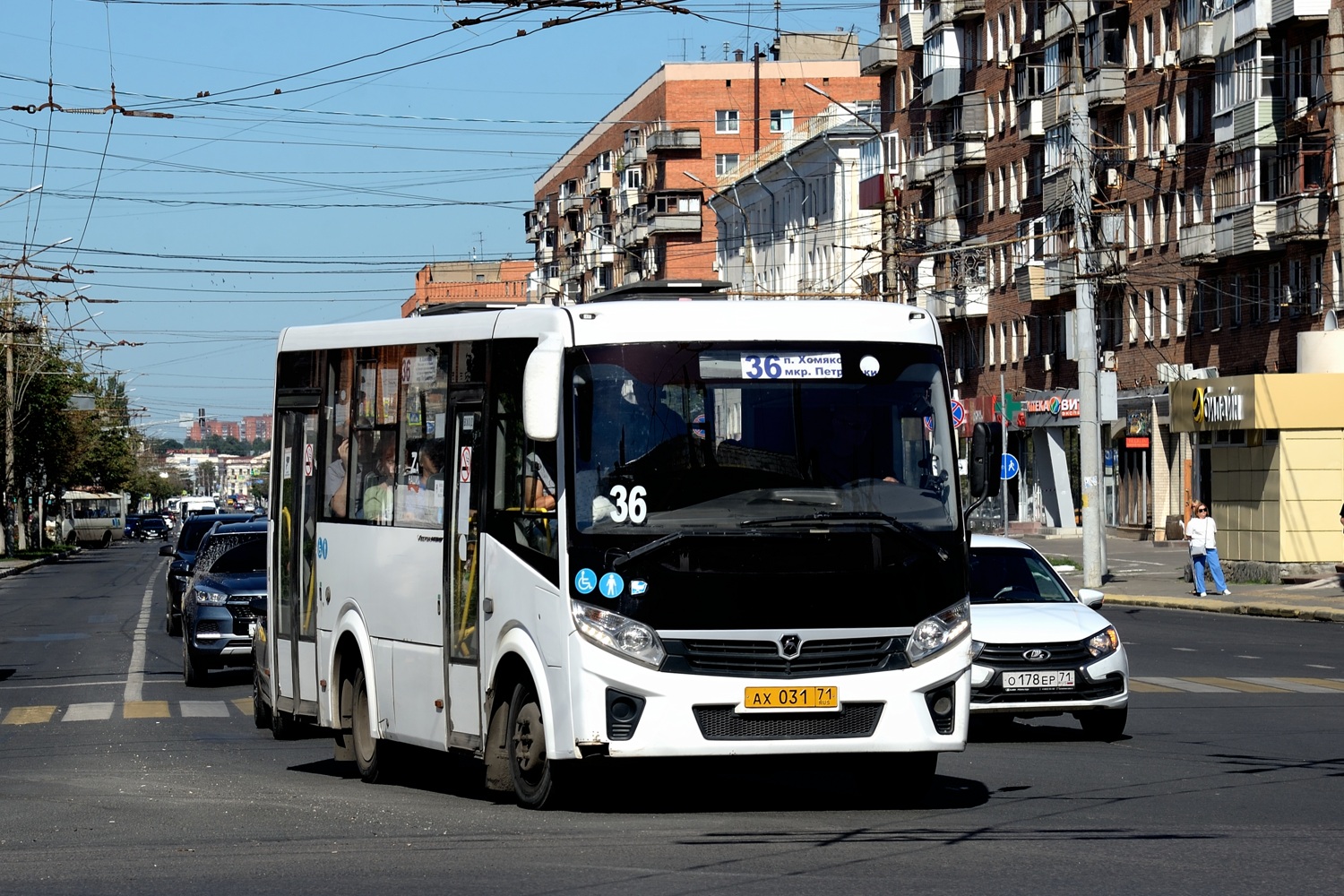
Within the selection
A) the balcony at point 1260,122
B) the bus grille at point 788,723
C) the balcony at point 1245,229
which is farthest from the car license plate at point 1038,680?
the balcony at point 1260,122

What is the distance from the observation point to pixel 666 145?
112688mm

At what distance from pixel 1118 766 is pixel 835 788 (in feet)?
6.94

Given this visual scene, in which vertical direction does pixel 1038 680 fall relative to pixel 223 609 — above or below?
below

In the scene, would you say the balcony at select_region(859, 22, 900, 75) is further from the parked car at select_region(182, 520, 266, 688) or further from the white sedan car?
the white sedan car

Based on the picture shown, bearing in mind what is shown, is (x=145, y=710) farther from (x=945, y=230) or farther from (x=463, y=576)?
(x=945, y=230)

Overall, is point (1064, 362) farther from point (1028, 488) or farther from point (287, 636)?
point (287, 636)

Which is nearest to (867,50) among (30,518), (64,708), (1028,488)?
(1028,488)

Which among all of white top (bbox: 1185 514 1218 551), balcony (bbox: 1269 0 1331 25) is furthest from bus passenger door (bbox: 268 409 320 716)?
balcony (bbox: 1269 0 1331 25)

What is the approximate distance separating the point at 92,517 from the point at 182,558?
9215 cm

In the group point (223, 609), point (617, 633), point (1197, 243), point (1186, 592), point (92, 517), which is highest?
point (1197, 243)

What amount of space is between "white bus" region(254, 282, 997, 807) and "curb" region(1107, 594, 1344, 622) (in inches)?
948

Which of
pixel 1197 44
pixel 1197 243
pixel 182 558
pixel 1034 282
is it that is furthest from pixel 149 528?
pixel 182 558

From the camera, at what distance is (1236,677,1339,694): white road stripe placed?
20.8m

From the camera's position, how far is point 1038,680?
15.8 metres
